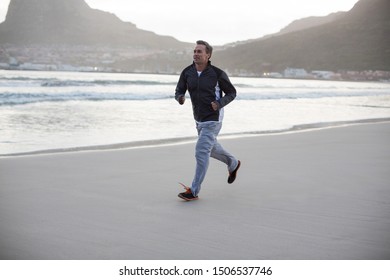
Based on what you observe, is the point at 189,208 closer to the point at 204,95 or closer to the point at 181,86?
the point at 204,95

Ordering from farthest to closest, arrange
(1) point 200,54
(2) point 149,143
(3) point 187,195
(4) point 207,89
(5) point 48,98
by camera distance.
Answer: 1. (5) point 48,98
2. (2) point 149,143
3. (3) point 187,195
4. (4) point 207,89
5. (1) point 200,54

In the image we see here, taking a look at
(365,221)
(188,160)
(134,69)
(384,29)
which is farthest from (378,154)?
(384,29)

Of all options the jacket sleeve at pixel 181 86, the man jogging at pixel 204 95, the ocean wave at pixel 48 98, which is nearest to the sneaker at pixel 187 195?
the man jogging at pixel 204 95

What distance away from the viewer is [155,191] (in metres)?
6.29

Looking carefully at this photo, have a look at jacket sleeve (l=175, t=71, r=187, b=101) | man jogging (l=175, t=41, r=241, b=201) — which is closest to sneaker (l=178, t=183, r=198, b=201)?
man jogging (l=175, t=41, r=241, b=201)

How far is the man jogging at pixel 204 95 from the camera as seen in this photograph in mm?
5539


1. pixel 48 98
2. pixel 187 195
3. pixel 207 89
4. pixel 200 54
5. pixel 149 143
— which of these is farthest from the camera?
pixel 48 98

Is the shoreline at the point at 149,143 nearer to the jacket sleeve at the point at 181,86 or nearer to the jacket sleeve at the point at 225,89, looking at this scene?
the jacket sleeve at the point at 181,86

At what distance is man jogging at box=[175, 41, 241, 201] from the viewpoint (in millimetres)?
5539

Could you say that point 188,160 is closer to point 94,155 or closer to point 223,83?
point 94,155

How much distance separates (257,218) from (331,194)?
150 centimetres

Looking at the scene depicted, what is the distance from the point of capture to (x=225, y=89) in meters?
5.64

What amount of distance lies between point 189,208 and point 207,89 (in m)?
1.27

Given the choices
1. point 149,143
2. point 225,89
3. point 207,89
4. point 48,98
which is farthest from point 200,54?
point 48,98
